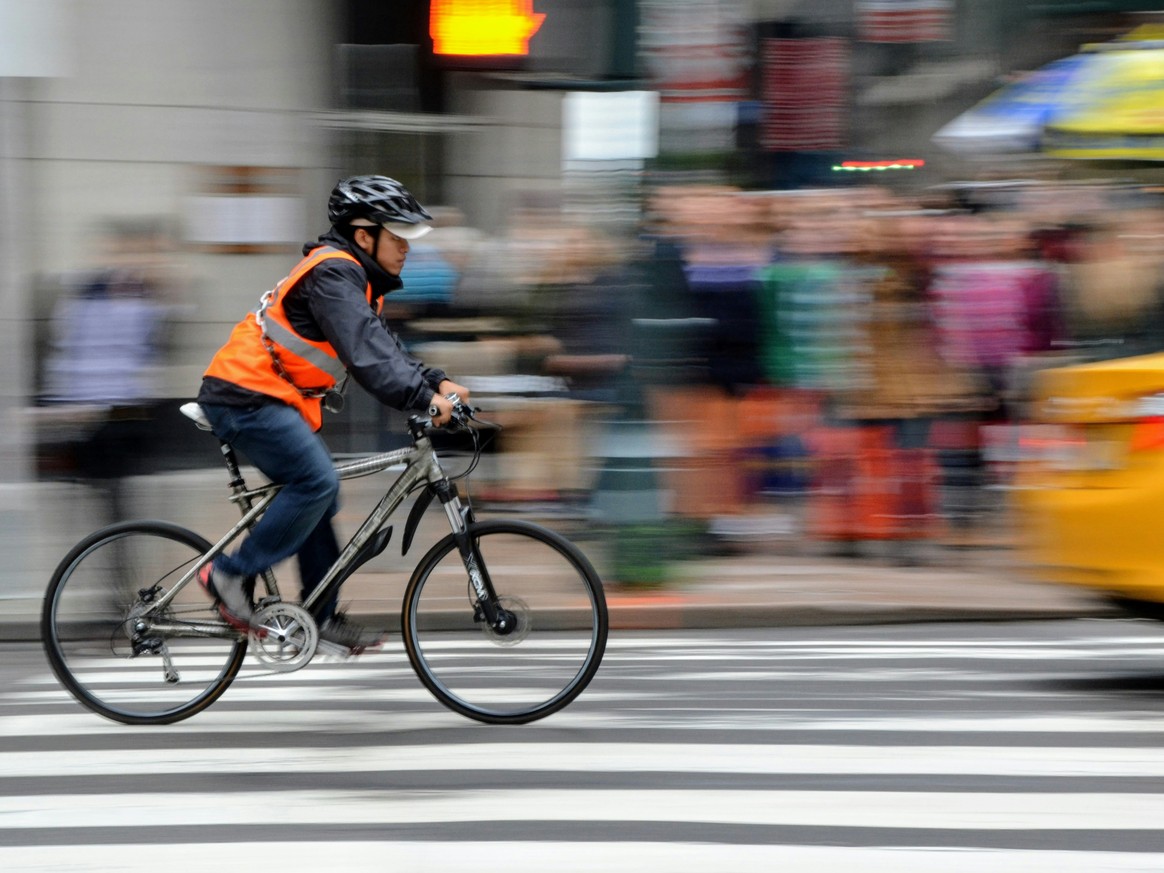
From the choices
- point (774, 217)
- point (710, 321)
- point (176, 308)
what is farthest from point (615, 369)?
point (176, 308)

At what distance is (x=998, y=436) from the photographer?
9742 mm

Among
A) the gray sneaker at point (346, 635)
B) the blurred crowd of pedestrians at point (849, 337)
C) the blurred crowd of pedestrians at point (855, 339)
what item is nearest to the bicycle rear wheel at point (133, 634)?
the gray sneaker at point (346, 635)

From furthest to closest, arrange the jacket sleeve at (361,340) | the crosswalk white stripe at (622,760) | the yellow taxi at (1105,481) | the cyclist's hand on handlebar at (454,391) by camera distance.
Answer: the yellow taxi at (1105,481) < the cyclist's hand on handlebar at (454,391) < the jacket sleeve at (361,340) < the crosswalk white stripe at (622,760)

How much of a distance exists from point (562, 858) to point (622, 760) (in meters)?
1.00

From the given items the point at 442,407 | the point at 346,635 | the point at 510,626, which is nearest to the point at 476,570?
the point at 510,626

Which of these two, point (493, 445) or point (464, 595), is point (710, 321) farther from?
point (464, 595)

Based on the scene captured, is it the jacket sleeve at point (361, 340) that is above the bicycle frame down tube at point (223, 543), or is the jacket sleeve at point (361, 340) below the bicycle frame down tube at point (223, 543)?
above

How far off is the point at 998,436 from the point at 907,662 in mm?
2971

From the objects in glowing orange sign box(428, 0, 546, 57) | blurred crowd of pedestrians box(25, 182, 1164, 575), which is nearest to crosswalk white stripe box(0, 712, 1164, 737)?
blurred crowd of pedestrians box(25, 182, 1164, 575)

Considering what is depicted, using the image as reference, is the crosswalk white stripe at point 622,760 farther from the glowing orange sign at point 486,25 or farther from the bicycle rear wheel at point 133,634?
the glowing orange sign at point 486,25

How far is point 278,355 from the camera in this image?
582cm

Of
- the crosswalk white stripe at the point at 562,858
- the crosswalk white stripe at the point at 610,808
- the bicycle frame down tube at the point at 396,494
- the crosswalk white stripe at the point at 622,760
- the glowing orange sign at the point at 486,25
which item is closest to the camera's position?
the crosswalk white stripe at the point at 562,858

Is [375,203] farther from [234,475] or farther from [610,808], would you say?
[610,808]

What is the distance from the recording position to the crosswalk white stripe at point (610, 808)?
464cm
